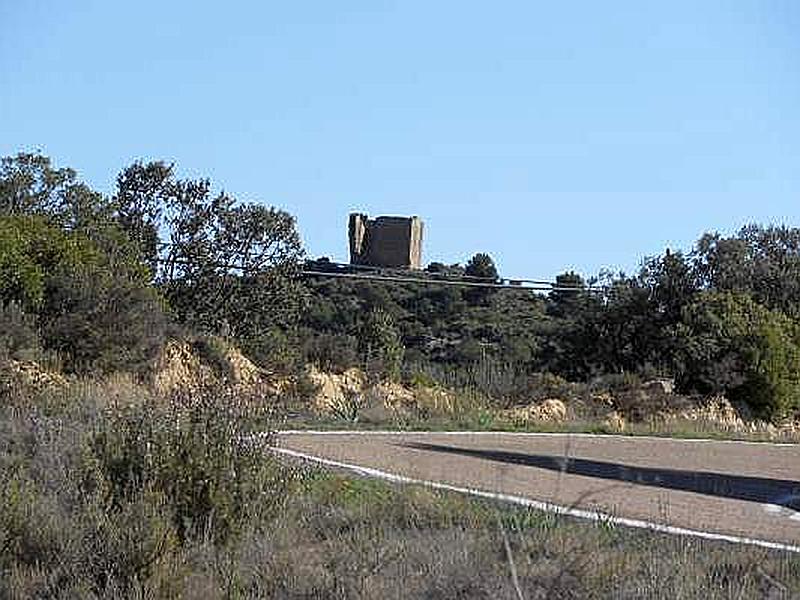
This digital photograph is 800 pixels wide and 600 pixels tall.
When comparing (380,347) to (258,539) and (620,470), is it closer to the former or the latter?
(620,470)

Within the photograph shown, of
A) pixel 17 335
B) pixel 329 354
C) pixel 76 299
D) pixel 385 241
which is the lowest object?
pixel 17 335

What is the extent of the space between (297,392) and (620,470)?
54.2 ft

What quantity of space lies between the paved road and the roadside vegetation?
129cm

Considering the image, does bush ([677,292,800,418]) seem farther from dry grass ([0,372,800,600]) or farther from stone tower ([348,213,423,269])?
dry grass ([0,372,800,600])

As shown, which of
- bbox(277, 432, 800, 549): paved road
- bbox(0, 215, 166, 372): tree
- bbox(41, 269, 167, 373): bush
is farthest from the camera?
bbox(41, 269, 167, 373): bush

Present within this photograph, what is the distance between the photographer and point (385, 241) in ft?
210

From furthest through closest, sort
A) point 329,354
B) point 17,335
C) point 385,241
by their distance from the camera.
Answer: point 385,241, point 329,354, point 17,335

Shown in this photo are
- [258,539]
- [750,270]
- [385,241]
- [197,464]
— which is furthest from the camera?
[385,241]

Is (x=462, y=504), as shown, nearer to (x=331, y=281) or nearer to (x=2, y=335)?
(x=2, y=335)

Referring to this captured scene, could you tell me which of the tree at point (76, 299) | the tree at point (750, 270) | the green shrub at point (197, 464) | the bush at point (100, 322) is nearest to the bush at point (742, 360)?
the tree at point (750, 270)

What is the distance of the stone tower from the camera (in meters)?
63.4

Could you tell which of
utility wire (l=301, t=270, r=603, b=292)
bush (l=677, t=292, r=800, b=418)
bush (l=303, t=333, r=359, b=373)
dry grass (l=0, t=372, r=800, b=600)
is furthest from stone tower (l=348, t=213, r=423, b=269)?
dry grass (l=0, t=372, r=800, b=600)

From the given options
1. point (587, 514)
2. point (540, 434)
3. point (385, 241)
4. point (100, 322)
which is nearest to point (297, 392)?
point (100, 322)

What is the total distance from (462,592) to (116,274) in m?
24.1
